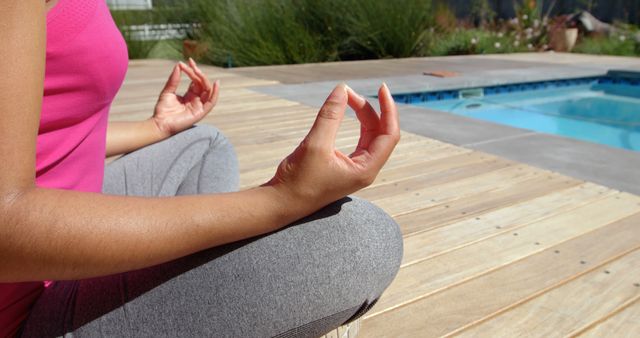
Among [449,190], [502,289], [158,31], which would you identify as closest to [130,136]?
[502,289]

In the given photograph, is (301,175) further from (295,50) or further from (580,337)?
(295,50)

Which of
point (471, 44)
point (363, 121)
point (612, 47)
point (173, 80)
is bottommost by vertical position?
point (612, 47)

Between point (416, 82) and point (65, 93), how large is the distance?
15.3ft

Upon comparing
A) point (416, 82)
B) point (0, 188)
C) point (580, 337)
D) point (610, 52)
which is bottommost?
point (610, 52)

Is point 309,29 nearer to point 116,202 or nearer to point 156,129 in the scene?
point 156,129

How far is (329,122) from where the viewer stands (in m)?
0.72

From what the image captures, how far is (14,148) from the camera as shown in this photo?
22.5 inches

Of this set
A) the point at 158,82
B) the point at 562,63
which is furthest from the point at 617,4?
the point at 158,82

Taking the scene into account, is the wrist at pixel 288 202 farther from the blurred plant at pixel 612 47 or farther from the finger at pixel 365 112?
the blurred plant at pixel 612 47

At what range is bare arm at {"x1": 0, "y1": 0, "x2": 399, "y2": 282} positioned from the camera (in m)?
0.57

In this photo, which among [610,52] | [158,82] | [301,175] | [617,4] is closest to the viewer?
[301,175]

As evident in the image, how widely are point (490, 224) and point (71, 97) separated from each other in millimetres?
1455

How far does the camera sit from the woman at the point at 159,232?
599mm

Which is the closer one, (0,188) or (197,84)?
(0,188)
